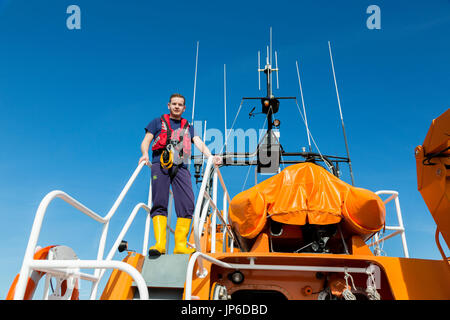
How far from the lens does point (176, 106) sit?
3945 millimetres

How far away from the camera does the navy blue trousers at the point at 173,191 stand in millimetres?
3498

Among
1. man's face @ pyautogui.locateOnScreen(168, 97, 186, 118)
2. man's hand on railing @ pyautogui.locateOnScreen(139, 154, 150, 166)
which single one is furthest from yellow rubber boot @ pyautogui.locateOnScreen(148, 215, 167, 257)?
man's face @ pyautogui.locateOnScreen(168, 97, 186, 118)

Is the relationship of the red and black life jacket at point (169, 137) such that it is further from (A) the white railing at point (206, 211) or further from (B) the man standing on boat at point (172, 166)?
(A) the white railing at point (206, 211)

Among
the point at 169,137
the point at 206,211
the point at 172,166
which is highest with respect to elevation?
the point at 169,137

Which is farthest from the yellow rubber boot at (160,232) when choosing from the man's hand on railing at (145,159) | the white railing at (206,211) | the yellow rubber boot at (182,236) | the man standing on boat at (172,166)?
the man's hand on railing at (145,159)

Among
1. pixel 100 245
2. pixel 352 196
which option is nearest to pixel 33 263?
pixel 100 245

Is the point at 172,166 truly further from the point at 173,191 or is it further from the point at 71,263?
the point at 71,263

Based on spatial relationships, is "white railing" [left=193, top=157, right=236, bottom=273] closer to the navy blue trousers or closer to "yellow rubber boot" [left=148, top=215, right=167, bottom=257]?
the navy blue trousers

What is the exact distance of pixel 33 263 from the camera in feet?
6.03

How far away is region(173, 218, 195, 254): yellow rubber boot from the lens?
3309 millimetres

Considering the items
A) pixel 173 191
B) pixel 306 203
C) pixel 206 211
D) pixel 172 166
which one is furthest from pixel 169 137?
pixel 306 203

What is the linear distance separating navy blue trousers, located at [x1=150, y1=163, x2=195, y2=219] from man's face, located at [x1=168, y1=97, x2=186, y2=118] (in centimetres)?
70

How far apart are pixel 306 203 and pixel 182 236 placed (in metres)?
1.30
